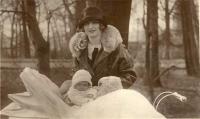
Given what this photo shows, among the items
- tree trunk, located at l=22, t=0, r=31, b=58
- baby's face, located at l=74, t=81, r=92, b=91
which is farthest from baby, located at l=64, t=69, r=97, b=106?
tree trunk, located at l=22, t=0, r=31, b=58

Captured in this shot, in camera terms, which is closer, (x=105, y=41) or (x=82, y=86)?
(x=82, y=86)

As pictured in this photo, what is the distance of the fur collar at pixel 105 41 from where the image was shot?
2.38 m

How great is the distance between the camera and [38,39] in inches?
107

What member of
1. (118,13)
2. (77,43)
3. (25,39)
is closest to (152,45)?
(118,13)

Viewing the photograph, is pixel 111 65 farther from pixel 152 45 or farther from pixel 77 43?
pixel 152 45

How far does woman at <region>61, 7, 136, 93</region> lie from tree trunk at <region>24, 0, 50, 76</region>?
1.04 ft

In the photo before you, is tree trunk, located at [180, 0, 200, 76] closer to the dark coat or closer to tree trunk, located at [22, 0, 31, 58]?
the dark coat

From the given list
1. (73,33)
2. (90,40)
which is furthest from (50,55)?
(90,40)

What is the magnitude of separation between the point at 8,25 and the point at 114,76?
0.84 meters

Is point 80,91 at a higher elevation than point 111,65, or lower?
lower

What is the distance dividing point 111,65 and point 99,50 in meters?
0.11

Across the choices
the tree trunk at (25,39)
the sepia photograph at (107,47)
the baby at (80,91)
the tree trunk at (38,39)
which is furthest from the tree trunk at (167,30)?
the tree trunk at (25,39)

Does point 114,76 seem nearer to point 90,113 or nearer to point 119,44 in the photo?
point 119,44

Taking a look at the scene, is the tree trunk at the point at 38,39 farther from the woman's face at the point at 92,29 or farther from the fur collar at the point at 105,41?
the woman's face at the point at 92,29
